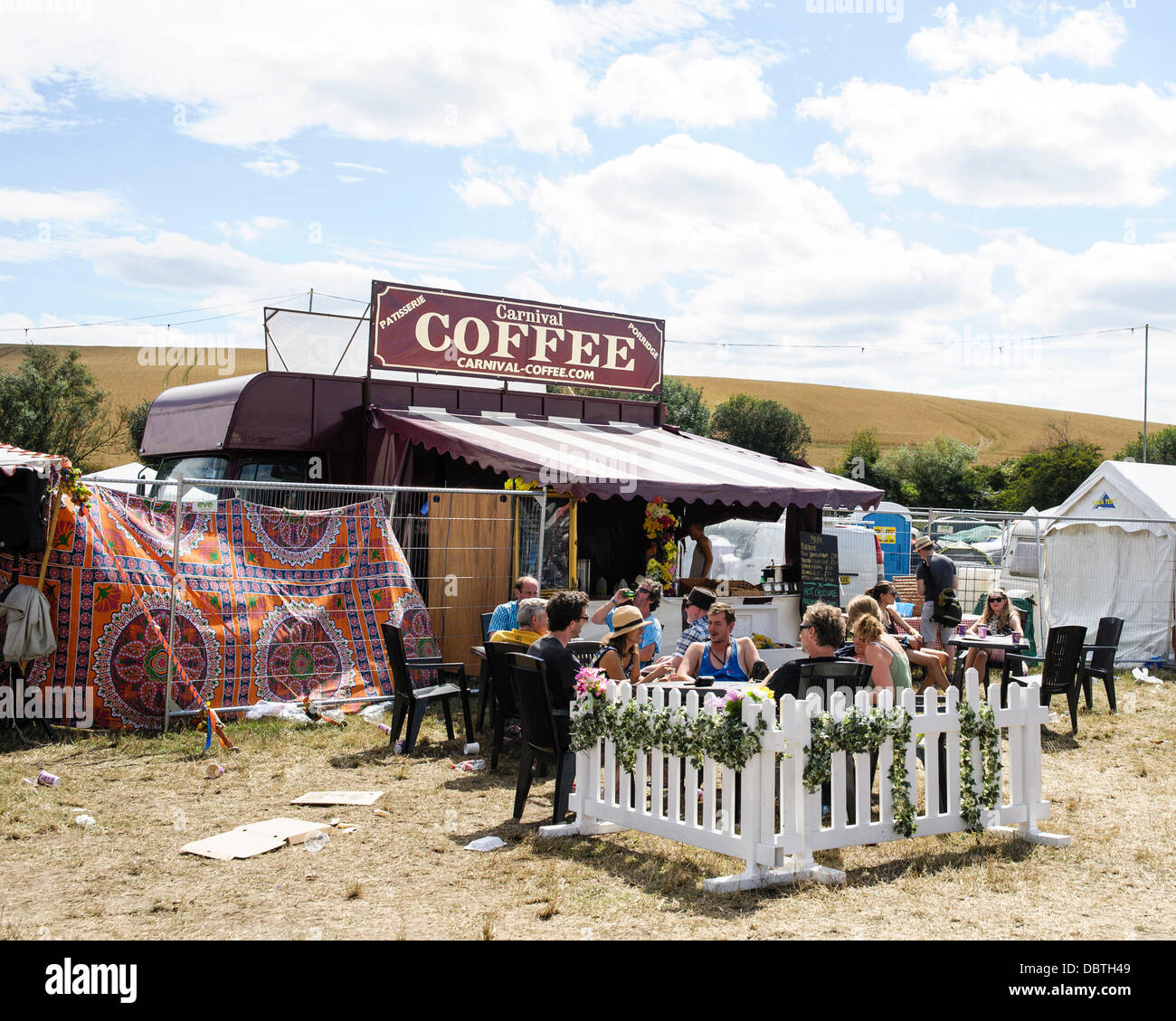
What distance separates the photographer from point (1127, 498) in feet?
50.6

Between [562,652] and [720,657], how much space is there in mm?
1302

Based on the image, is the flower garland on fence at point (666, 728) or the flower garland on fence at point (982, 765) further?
the flower garland on fence at point (982, 765)

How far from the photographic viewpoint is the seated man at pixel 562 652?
620 centimetres

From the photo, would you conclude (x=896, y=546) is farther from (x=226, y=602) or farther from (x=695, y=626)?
(x=226, y=602)

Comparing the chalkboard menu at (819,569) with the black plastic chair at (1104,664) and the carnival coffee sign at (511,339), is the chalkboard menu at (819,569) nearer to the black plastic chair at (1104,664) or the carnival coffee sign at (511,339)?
the black plastic chair at (1104,664)

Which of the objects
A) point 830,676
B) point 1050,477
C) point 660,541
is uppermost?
point 1050,477

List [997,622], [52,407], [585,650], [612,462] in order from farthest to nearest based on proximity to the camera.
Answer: [52,407] → [612,462] → [997,622] → [585,650]

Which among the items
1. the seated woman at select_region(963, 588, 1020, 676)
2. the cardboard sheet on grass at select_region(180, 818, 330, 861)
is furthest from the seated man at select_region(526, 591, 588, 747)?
the seated woman at select_region(963, 588, 1020, 676)

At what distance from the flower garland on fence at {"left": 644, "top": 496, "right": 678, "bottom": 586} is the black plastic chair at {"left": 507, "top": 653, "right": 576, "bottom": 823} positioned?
5795 millimetres

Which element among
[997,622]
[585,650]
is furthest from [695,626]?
[997,622]

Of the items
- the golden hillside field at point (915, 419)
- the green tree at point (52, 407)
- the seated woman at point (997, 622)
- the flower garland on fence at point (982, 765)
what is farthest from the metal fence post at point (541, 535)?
the golden hillside field at point (915, 419)

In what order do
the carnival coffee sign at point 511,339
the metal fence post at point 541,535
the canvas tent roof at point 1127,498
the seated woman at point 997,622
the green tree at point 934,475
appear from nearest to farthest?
the seated woman at point 997,622 < the metal fence post at point 541,535 < the carnival coffee sign at point 511,339 < the canvas tent roof at point 1127,498 < the green tree at point 934,475

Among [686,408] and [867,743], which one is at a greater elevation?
[686,408]

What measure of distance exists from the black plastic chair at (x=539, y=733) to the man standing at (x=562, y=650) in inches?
1.9
